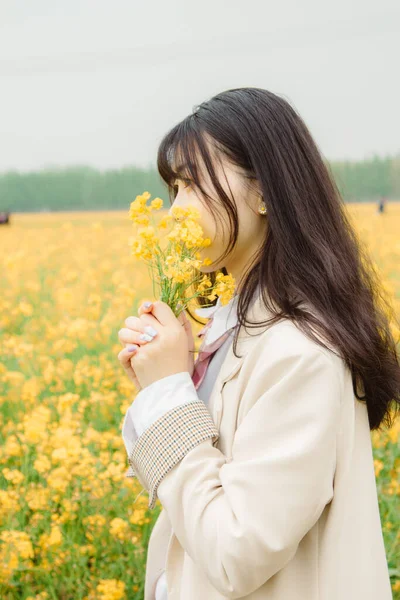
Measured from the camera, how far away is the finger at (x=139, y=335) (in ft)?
3.46

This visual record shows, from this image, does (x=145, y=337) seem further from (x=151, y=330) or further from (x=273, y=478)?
(x=273, y=478)

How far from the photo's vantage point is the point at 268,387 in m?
0.95

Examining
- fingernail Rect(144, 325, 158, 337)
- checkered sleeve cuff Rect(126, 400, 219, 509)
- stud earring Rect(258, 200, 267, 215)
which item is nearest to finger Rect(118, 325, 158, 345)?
fingernail Rect(144, 325, 158, 337)

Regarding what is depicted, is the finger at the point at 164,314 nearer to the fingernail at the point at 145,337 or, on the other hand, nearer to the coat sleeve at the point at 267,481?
the fingernail at the point at 145,337

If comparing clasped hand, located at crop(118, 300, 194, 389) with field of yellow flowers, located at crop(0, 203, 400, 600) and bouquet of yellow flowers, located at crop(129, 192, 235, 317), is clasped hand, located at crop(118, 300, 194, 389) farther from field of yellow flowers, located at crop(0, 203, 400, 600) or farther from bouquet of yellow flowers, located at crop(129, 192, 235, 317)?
field of yellow flowers, located at crop(0, 203, 400, 600)

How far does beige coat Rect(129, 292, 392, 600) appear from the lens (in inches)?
34.9

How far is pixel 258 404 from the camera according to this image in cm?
93

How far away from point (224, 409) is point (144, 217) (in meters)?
0.33

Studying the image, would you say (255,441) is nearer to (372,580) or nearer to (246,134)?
(372,580)

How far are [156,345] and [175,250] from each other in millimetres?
146

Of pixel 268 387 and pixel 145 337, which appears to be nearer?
pixel 268 387

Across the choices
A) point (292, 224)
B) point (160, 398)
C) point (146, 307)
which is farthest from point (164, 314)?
point (292, 224)

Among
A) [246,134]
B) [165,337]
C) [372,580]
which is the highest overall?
[246,134]

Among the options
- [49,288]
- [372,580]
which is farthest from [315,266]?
[49,288]
